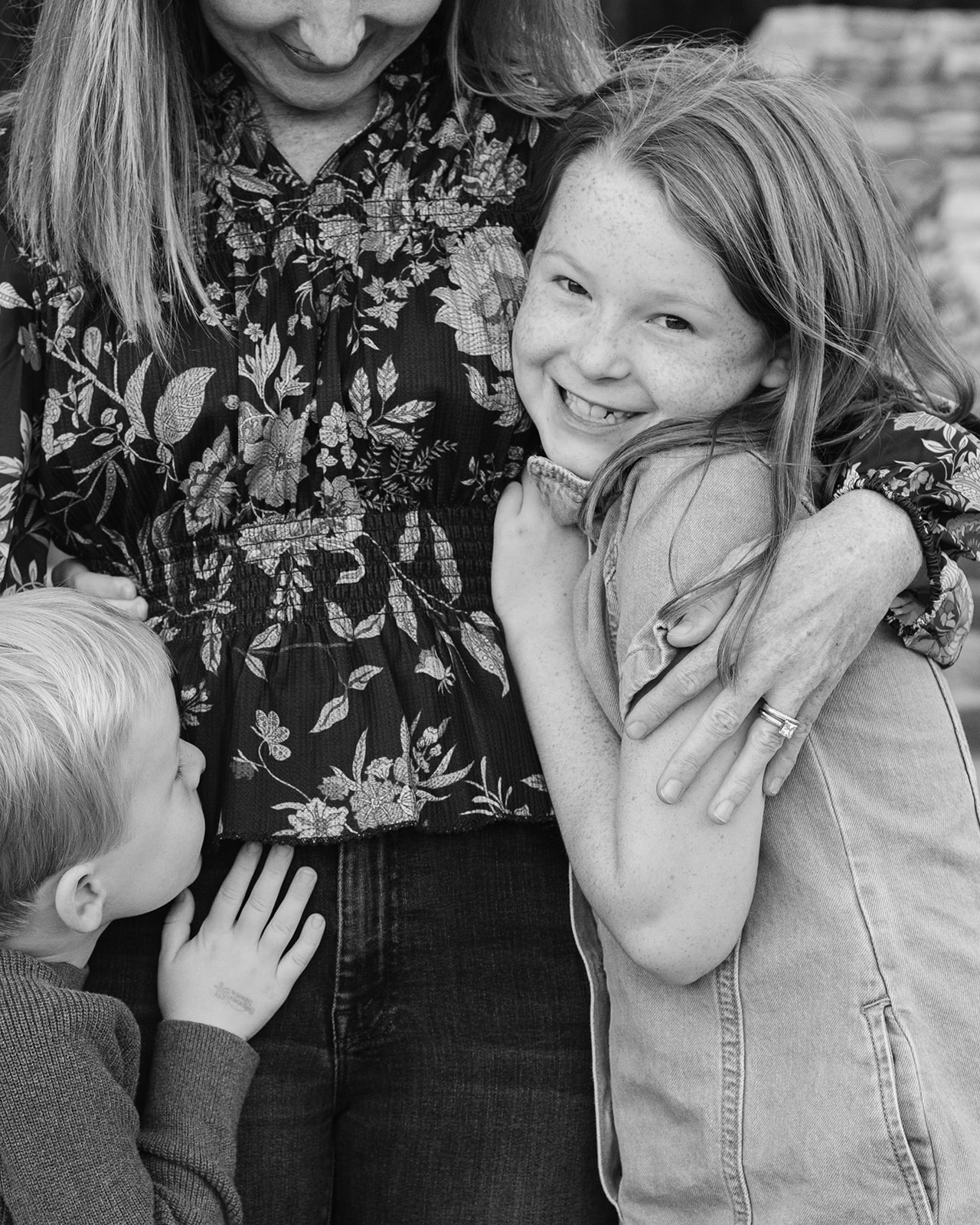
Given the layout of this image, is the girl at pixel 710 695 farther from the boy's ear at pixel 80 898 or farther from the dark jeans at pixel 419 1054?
the boy's ear at pixel 80 898

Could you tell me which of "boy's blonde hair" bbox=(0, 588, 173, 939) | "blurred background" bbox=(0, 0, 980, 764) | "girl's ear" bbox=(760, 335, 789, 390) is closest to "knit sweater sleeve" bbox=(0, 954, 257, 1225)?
"boy's blonde hair" bbox=(0, 588, 173, 939)

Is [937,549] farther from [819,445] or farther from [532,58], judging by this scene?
[532,58]

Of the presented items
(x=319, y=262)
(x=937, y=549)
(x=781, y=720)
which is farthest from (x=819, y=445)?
(x=319, y=262)

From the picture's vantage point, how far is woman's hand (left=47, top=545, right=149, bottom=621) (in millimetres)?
1564

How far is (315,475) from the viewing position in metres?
1.58

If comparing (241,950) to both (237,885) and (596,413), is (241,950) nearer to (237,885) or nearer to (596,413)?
(237,885)

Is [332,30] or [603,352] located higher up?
[332,30]

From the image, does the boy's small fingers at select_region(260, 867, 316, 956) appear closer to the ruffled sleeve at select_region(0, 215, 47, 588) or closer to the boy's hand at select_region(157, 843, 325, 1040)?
the boy's hand at select_region(157, 843, 325, 1040)

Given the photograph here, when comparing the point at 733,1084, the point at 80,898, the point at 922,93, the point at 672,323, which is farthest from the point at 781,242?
the point at 922,93

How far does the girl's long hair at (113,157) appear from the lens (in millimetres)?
1551

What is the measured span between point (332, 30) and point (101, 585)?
69cm

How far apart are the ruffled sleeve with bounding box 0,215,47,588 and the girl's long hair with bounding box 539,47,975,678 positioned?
2.03ft

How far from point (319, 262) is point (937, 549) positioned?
77 centimetres

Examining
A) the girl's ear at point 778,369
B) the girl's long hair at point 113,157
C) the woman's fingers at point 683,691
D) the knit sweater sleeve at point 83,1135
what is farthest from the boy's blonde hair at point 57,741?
the girl's ear at point 778,369
